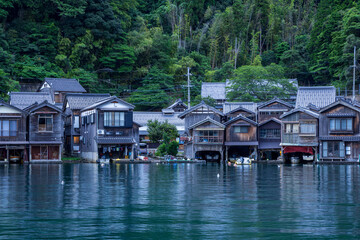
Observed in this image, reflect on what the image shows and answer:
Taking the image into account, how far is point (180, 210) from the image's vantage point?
78.1ft

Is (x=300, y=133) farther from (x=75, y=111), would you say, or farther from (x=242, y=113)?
(x=75, y=111)

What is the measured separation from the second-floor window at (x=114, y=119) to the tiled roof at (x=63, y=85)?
1524cm

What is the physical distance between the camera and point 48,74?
87688 mm

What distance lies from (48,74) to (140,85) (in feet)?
56.7

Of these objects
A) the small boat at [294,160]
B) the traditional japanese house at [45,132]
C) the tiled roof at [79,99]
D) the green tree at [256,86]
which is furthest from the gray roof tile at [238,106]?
the traditional japanese house at [45,132]

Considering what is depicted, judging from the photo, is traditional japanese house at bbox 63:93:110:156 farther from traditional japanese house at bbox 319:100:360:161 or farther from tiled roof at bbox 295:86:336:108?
traditional japanese house at bbox 319:100:360:161

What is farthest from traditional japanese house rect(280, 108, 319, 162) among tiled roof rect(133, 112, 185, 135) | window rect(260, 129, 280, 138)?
tiled roof rect(133, 112, 185, 135)

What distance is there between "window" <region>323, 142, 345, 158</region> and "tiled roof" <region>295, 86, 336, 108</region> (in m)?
10.1

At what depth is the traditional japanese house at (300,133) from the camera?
68438 millimetres

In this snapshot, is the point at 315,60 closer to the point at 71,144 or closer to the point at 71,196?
the point at 71,144

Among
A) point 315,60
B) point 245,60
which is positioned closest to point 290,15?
point 245,60

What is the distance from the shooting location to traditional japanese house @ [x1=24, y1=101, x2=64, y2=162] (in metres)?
67.6

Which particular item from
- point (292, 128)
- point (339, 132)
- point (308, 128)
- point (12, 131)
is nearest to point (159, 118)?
point (292, 128)

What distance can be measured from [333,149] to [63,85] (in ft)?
132
